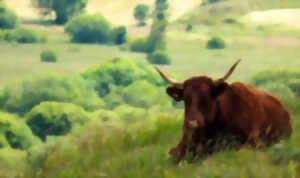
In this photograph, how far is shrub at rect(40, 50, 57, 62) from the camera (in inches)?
6230

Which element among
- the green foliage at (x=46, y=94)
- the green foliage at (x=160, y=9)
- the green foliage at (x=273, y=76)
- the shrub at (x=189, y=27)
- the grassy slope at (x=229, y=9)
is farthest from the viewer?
the green foliage at (x=160, y=9)

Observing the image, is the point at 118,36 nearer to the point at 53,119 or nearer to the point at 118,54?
the point at 118,54

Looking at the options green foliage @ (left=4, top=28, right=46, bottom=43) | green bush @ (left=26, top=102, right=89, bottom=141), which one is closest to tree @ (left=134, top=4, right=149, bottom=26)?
green foliage @ (left=4, top=28, right=46, bottom=43)

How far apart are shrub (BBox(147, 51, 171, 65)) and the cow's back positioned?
506 feet

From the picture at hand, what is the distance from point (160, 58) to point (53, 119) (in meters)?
74.9

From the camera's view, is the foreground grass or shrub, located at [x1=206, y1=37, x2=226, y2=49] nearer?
the foreground grass

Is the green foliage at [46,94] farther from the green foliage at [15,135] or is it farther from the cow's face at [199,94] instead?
the cow's face at [199,94]

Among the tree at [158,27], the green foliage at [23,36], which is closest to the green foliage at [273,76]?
the tree at [158,27]

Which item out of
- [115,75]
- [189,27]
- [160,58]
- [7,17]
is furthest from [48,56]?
[189,27]

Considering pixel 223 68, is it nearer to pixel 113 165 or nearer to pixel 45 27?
pixel 45 27

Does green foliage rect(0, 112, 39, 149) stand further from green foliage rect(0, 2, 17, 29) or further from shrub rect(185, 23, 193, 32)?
green foliage rect(0, 2, 17, 29)

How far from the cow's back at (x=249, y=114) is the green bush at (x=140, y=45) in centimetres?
17134

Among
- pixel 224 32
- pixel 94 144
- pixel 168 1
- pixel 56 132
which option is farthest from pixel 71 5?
pixel 94 144

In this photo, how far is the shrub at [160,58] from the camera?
544ft
